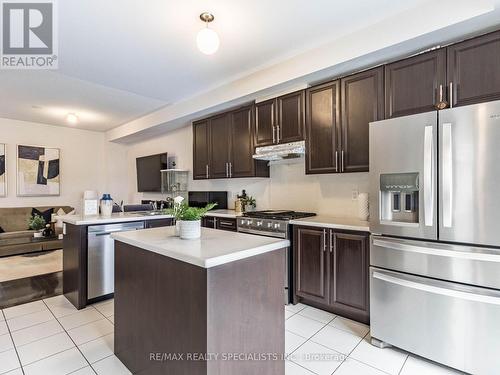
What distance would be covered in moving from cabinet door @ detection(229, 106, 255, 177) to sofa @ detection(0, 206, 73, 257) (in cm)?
391

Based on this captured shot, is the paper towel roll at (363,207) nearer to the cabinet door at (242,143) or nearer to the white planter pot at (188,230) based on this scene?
the cabinet door at (242,143)

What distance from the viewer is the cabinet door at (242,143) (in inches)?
146

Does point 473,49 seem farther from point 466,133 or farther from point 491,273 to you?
point 491,273

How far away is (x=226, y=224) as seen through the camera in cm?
373

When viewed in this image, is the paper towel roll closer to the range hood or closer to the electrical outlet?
the electrical outlet

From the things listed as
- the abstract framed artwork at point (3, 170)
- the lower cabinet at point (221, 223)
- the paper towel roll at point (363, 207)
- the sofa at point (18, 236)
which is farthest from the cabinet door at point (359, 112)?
the abstract framed artwork at point (3, 170)

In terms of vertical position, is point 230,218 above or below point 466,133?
below

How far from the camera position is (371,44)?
238 centimetres

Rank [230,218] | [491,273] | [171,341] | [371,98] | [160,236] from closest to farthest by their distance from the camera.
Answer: [171,341]
[491,273]
[160,236]
[371,98]
[230,218]

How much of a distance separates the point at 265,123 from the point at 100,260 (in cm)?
252

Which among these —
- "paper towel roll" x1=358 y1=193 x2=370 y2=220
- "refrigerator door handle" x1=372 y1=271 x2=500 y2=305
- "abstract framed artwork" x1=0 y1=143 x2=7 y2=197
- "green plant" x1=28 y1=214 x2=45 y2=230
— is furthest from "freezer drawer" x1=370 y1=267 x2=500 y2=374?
"abstract framed artwork" x1=0 y1=143 x2=7 y2=197

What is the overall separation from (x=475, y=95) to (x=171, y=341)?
264 cm

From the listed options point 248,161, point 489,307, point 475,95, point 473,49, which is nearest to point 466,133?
point 475,95

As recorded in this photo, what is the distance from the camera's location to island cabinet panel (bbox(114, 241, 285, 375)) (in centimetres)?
135
